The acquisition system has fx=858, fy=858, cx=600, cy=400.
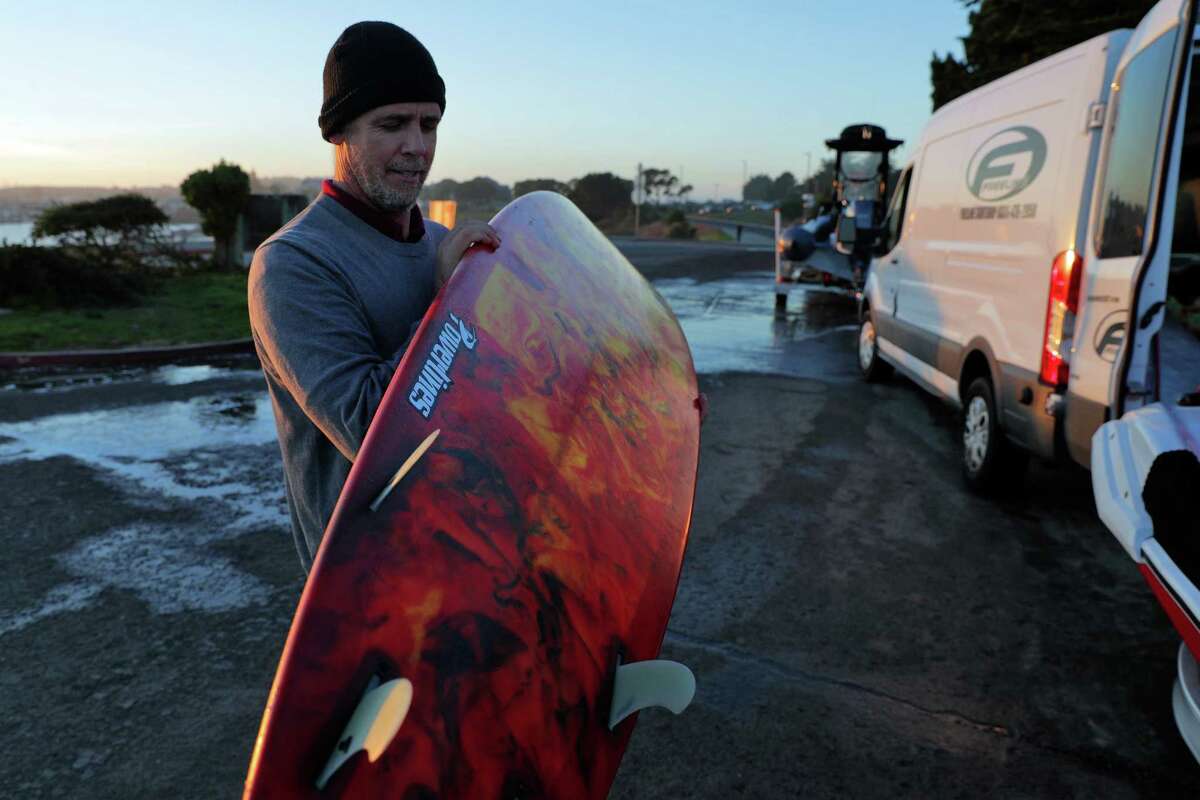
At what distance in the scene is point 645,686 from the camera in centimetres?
165

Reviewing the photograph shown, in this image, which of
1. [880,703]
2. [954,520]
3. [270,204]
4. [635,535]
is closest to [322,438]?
[635,535]

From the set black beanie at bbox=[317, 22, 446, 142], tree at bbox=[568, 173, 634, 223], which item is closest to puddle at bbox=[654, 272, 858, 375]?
black beanie at bbox=[317, 22, 446, 142]

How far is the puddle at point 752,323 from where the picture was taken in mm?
9719

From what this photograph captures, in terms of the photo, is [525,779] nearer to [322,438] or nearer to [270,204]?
[322,438]

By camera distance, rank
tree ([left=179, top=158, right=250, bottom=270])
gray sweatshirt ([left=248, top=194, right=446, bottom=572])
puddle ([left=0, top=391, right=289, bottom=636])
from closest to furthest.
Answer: gray sweatshirt ([left=248, top=194, right=446, bottom=572]) → puddle ([left=0, top=391, right=289, bottom=636]) → tree ([left=179, top=158, right=250, bottom=270])

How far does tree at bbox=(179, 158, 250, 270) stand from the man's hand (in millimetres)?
16024

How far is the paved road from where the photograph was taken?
107 inches

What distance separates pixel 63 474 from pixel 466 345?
477cm

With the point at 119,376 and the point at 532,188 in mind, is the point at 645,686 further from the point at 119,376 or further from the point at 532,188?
the point at 119,376

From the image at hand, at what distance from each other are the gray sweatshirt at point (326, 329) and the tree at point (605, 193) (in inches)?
2772

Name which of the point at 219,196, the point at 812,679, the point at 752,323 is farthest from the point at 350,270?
the point at 219,196

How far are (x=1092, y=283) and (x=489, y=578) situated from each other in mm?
3728

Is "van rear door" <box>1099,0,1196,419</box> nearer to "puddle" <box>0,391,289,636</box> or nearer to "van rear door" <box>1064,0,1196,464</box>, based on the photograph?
"van rear door" <box>1064,0,1196,464</box>

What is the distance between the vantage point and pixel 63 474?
5.36m
